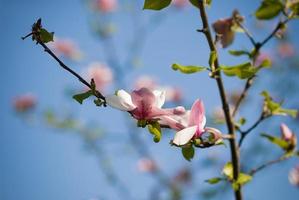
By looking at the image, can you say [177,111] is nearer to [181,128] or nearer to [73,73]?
[181,128]

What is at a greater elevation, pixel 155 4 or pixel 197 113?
pixel 155 4

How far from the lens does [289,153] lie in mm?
938

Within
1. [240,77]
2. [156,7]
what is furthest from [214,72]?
[156,7]

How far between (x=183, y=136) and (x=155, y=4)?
0.25 meters

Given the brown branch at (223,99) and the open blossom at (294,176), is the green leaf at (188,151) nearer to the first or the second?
the brown branch at (223,99)

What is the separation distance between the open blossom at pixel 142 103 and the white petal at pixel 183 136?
0.10 ft

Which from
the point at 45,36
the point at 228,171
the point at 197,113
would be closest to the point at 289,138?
the point at 228,171

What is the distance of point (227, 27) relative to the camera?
977 millimetres

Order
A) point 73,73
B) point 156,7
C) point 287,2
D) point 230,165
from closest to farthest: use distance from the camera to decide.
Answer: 1. point 73,73
2. point 156,7
3. point 230,165
4. point 287,2

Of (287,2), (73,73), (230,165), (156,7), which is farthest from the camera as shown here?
(287,2)

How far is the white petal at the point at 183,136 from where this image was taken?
22.2 inches

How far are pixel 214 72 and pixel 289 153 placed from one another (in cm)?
35

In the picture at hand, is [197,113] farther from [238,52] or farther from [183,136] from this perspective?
[238,52]

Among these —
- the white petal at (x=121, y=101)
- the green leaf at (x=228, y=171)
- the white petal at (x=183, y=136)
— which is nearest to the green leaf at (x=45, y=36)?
the white petal at (x=121, y=101)
